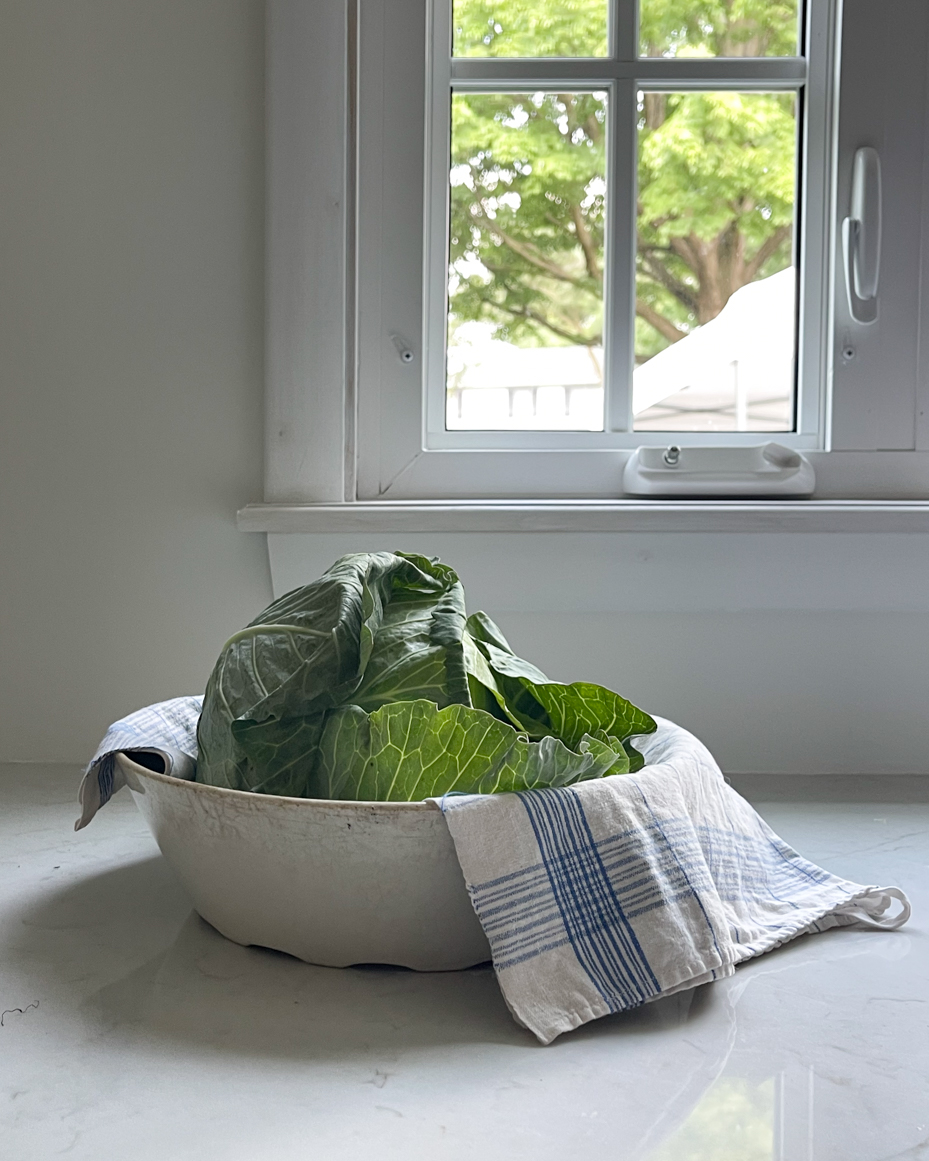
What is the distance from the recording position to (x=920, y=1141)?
0.55 metres

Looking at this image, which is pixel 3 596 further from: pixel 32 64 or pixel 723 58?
pixel 723 58

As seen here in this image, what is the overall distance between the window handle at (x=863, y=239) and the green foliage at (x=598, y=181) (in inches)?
3.6

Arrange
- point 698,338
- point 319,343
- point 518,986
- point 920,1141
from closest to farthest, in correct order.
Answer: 1. point 920,1141
2. point 518,986
3. point 319,343
4. point 698,338

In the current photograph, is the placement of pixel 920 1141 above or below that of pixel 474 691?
below

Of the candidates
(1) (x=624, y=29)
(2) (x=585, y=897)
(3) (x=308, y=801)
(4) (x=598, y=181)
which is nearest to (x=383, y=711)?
(3) (x=308, y=801)

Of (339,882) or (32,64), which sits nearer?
(339,882)

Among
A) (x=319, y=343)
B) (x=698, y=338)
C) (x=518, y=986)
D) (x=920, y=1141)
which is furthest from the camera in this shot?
(x=698, y=338)

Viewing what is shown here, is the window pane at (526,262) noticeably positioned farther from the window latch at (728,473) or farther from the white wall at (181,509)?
the white wall at (181,509)

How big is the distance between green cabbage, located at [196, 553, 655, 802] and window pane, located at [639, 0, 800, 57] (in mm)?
978

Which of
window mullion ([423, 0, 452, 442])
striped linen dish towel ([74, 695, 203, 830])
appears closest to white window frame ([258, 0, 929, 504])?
window mullion ([423, 0, 452, 442])

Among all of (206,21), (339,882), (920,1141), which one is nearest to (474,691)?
(339,882)

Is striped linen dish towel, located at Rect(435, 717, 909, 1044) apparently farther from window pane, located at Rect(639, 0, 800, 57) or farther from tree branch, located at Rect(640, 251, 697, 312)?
window pane, located at Rect(639, 0, 800, 57)

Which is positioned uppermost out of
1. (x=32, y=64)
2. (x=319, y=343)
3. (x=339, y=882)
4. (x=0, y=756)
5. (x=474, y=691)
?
(x=32, y=64)

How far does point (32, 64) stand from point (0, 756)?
34.7 inches
